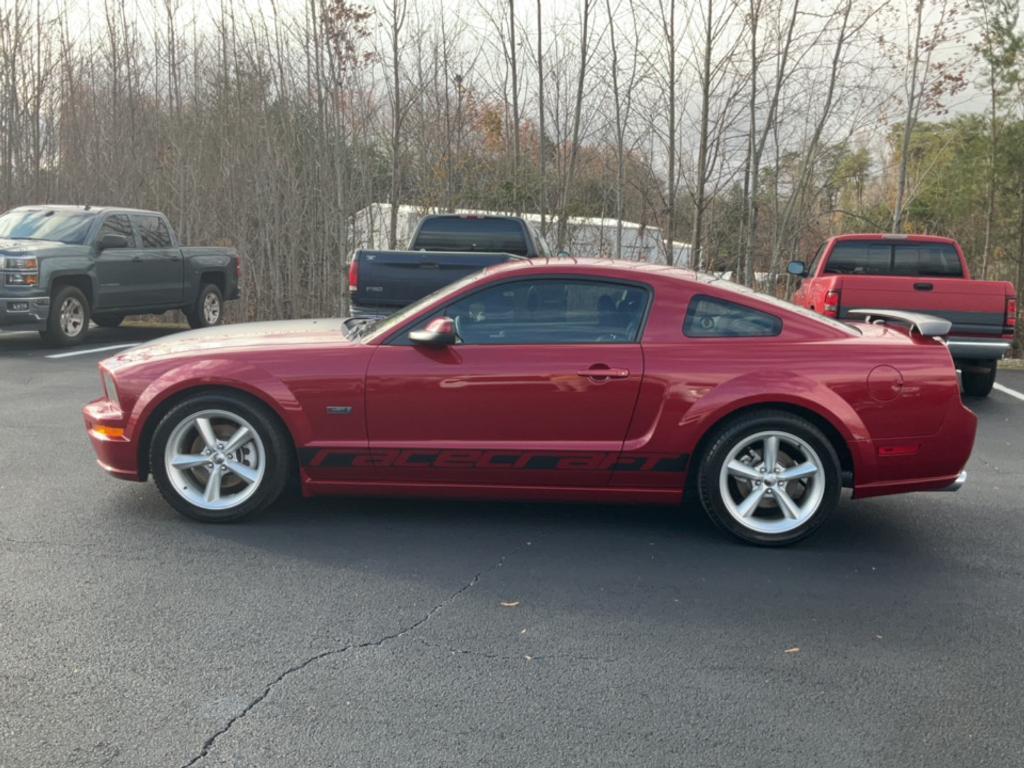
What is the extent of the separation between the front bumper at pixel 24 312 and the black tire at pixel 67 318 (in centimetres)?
11

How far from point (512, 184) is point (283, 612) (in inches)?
550

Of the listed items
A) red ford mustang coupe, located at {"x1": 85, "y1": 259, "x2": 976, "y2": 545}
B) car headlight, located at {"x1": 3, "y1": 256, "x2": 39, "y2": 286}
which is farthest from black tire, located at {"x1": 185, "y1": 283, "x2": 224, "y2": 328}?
red ford mustang coupe, located at {"x1": 85, "y1": 259, "x2": 976, "y2": 545}

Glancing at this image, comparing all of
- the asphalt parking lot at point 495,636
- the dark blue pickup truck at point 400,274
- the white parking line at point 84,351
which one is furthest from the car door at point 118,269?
the asphalt parking lot at point 495,636

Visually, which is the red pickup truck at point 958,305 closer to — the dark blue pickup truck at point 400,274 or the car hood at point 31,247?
the dark blue pickup truck at point 400,274

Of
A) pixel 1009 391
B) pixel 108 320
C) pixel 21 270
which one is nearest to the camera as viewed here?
pixel 1009 391

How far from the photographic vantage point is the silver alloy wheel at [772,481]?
16.6 ft

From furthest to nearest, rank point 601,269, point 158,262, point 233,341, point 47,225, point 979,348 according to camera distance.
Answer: point 158,262, point 47,225, point 979,348, point 233,341, point 601,269

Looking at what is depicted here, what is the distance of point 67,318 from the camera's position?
13.2 metres

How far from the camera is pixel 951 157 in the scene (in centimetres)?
2123

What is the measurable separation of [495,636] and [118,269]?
11774 mm

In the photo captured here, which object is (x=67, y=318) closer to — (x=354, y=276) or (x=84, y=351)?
(x=84, y=351)

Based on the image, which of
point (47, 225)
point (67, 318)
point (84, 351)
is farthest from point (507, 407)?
point (47, 225)

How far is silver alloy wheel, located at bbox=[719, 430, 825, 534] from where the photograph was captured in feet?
16.6

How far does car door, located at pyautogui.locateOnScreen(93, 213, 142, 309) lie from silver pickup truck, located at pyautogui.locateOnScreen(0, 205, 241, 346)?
Answer: 14 millimetres
